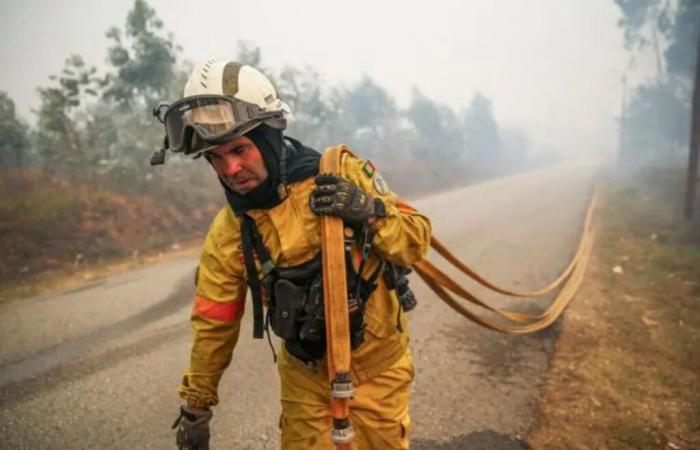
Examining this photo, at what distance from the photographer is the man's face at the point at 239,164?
1974mm

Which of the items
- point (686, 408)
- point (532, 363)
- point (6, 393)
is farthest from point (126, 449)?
point (686, 408)

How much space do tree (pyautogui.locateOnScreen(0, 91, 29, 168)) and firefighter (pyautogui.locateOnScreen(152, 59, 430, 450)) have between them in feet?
84.9

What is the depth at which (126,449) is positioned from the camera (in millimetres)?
3715

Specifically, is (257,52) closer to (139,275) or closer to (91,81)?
(91,81)

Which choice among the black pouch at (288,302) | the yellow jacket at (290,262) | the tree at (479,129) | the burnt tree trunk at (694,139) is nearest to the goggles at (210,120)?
the yellow jacket at (290,262)

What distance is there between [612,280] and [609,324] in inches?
88.2

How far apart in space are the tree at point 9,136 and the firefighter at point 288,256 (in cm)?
2589

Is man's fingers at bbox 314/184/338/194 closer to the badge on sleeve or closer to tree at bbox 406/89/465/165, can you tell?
the badge on sleeve

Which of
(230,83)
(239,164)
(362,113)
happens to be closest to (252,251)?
(239,164)

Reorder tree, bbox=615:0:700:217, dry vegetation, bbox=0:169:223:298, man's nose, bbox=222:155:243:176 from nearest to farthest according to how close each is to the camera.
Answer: man's nose, bbox=222:155:243:176
dry vegetation, bbox=0:169:223:298
tree, bbox=615:0:700:217

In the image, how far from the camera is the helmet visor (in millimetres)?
1920

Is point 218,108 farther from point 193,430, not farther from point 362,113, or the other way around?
point 362,113

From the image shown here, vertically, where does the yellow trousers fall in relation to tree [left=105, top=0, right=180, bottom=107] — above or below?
below

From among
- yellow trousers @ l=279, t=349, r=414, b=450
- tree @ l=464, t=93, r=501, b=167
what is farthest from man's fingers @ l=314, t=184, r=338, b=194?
tree @ l=464, t=93, r=501, b=167
